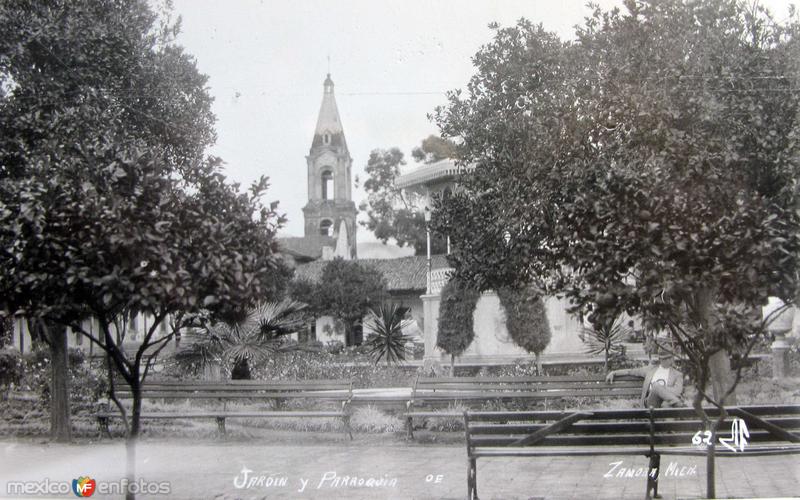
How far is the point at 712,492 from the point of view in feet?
18.2

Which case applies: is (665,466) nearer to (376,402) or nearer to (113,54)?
(376,402)

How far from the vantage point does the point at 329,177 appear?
23.4m

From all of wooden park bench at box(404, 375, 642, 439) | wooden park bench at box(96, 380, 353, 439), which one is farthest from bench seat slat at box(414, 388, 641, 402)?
wooden park bench at box(96, 380, 353, 439)

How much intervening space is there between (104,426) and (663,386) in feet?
23.5

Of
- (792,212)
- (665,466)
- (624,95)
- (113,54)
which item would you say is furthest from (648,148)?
(113,54)

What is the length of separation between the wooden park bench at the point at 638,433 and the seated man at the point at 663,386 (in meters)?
1.79

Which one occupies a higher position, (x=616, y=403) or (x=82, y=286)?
(x=82, y=286)

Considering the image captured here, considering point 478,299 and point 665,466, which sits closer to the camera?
point 665,466

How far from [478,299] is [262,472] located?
10.1 m

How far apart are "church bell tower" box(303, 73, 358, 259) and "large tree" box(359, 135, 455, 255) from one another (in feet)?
2.94

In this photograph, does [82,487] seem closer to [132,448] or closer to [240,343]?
[132,448]

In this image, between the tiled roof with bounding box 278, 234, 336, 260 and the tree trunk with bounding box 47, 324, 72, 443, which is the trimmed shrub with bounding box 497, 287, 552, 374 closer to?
the tree trunk with bounding box 47, 324, 72, 443

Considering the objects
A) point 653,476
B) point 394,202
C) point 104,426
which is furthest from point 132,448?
point 394,202

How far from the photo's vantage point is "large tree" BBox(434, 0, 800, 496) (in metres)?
5.56
